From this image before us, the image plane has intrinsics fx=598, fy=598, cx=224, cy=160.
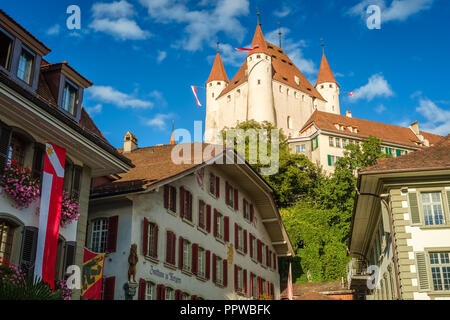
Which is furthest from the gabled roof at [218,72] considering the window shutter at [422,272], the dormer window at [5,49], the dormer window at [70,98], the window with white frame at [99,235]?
the dormer window at [5,49]

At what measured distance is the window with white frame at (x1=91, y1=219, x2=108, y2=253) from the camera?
25188 mm

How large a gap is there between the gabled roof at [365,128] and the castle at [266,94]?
699 centimetres

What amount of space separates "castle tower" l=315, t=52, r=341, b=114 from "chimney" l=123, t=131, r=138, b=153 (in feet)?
238

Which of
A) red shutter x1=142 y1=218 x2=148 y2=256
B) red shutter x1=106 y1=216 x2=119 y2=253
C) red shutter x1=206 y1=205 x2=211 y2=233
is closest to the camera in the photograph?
red shutter x1=106 y1=216 x2=119 y2=253

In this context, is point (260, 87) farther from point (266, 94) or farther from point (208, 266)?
point (208, 266)

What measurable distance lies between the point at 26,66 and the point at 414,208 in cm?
1382

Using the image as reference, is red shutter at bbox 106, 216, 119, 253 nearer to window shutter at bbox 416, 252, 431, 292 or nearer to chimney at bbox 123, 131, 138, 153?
chimney at bbox 123, 131, 138, 153

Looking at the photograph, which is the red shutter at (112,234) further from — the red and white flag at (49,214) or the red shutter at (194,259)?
the red and white flag at (49,214)

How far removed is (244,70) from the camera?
10125 cm

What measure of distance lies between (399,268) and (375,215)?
6079 mm

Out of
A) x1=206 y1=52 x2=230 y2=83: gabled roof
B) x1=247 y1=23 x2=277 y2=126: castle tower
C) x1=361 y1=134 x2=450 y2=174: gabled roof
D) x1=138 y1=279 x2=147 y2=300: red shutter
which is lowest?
x1=138 y1=279 x2=147 y2=300: red shutter

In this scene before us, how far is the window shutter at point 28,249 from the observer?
1611cm

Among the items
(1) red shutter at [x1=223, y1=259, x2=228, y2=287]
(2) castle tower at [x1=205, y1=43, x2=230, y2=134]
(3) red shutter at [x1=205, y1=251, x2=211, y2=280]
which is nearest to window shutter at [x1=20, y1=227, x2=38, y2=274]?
(3) red shutter at [x1=205, y1=251, x2=211, y2=280]

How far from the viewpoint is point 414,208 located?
21.2 meters
